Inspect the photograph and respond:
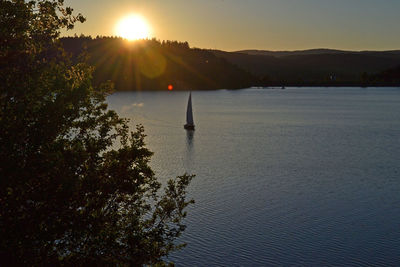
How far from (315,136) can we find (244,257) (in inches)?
2502

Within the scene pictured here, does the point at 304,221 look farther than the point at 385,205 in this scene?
No

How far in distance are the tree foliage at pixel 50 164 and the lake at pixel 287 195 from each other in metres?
12.3

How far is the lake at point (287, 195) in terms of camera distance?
29219 millimetres

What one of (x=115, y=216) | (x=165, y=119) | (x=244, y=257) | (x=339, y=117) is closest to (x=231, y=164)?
(x=244, y=257)

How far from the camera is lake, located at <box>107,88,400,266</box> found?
29.2 metres

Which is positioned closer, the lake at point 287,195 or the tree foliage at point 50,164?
the tree foliage at point 50,164

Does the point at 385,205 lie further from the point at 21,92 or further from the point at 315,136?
the point at 315,136

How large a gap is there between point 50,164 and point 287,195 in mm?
32483

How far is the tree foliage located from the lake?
40.2 feet

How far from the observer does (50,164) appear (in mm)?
13070

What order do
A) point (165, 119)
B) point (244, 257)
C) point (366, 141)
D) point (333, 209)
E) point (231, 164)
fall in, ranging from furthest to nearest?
point (165, 119) < point (366, 141) < point (231, 164) < point (333, 209) < point (244, 257)

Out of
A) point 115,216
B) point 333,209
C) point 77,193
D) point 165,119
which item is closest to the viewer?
point 77,193

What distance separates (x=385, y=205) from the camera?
39.7m

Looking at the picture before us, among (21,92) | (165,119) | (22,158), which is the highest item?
(21,92)
